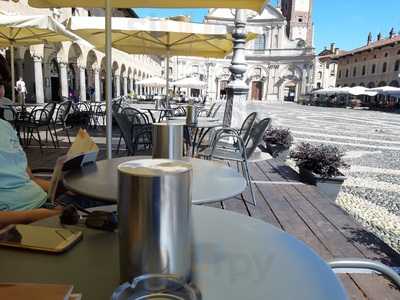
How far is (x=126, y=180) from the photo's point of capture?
51 cm

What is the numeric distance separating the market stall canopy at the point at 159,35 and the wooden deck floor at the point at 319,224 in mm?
2198

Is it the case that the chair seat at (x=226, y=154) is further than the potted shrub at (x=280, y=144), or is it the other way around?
the potted shrub at (x=280, y=144)

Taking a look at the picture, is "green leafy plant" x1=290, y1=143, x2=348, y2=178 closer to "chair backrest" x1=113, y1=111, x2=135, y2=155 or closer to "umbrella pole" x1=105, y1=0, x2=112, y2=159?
"chair backrest" x1=113, y1=111, x2=135, y2=155

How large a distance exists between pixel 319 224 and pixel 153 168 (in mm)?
2313

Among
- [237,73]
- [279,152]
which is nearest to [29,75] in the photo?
[237,73]

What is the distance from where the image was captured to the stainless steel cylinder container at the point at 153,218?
0.50 m

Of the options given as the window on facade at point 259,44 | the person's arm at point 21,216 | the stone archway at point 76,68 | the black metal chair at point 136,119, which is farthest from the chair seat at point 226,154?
the window on facade at point 259,44

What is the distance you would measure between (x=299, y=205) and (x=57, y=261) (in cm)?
260

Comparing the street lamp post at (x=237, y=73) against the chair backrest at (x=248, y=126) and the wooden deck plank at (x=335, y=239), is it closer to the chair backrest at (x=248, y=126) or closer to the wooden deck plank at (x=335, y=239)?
the chair backrest at (x=248, y=126)

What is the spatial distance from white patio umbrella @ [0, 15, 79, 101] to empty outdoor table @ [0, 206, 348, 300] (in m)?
4.67

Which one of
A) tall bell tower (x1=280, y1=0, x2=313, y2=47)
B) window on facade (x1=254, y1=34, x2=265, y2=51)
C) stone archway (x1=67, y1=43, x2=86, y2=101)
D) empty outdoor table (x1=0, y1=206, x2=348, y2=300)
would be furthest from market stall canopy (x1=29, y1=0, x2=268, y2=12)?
tall bell tower (x1=280, y1=0, x2=313, y2=47)

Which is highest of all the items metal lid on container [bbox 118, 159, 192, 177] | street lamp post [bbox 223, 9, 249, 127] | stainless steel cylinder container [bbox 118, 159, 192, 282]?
street lamp post [bbox 223, 9, 249, 127]

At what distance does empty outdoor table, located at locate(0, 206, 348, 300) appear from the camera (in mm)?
591

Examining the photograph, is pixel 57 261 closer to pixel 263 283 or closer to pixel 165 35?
pixel 263 283
